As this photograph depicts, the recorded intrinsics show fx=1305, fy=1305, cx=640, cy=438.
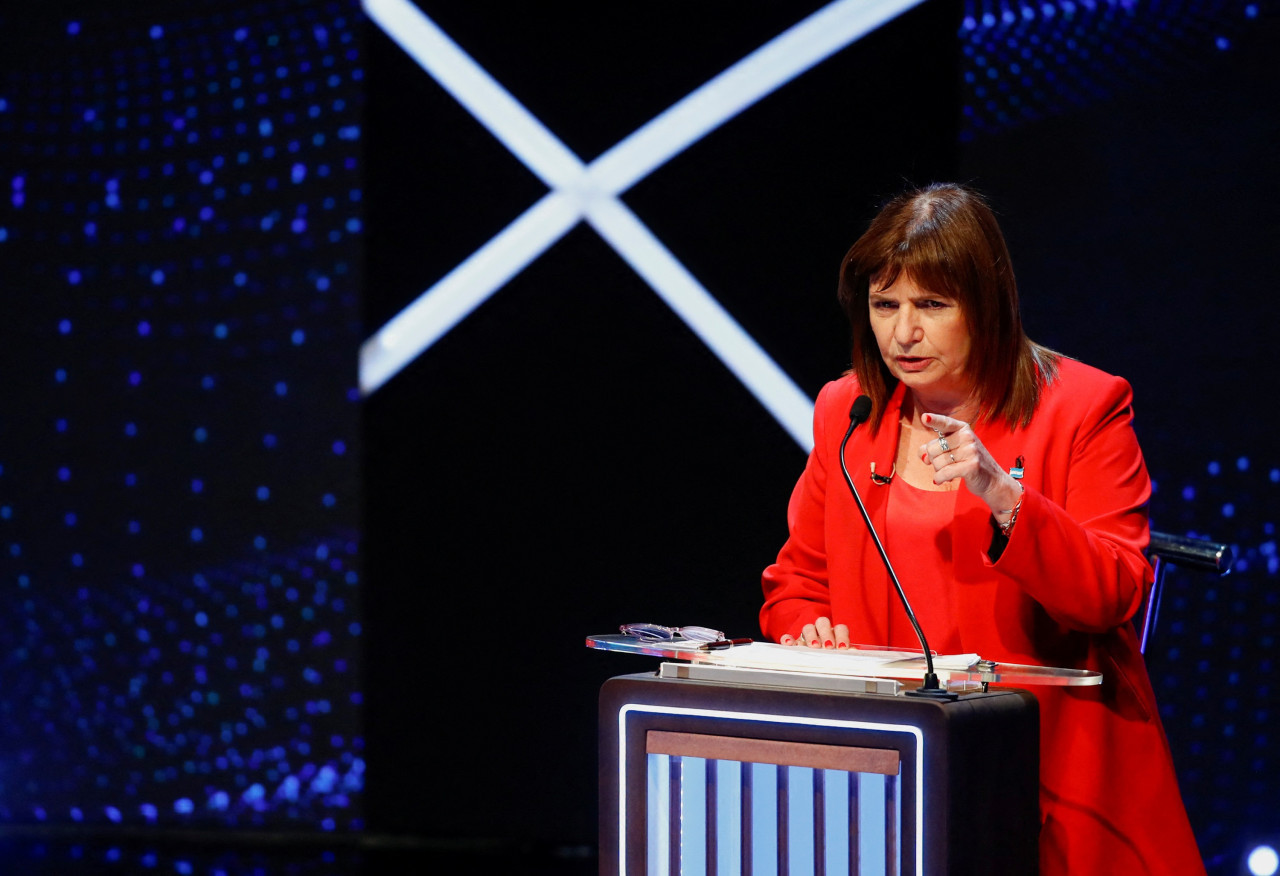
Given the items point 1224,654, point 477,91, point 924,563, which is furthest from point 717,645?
point 477,91

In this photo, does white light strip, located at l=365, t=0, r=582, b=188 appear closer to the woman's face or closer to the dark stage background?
the dark stage background

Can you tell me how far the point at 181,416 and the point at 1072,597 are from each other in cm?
295

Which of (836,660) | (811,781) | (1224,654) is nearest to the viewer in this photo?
(811,781)

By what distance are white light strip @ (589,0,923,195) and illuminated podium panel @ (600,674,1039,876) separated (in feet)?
7.49

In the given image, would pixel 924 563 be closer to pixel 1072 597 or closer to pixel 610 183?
pixel 1072 597

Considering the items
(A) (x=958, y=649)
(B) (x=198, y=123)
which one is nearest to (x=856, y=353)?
(A) (x=958, y=649)

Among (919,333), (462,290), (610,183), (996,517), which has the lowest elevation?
(996,517)

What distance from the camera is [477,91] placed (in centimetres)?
352

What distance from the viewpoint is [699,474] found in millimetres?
3387

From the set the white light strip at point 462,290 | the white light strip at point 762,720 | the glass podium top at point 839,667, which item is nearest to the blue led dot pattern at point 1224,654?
the white light strip at point 462,290

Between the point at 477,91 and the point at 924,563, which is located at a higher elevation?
the point at 477,91

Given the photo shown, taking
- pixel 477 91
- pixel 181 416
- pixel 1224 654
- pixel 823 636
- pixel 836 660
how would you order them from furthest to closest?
pixel 181 416 < pixel 477 91 < pixel 1224 654 < pixel 823 636 < pixel 836 660

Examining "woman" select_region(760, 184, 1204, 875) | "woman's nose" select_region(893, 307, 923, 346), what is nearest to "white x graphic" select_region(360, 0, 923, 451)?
"woman" select_region(760, 184, 1204, 875)

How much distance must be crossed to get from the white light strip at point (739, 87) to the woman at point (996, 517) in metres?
1.73
